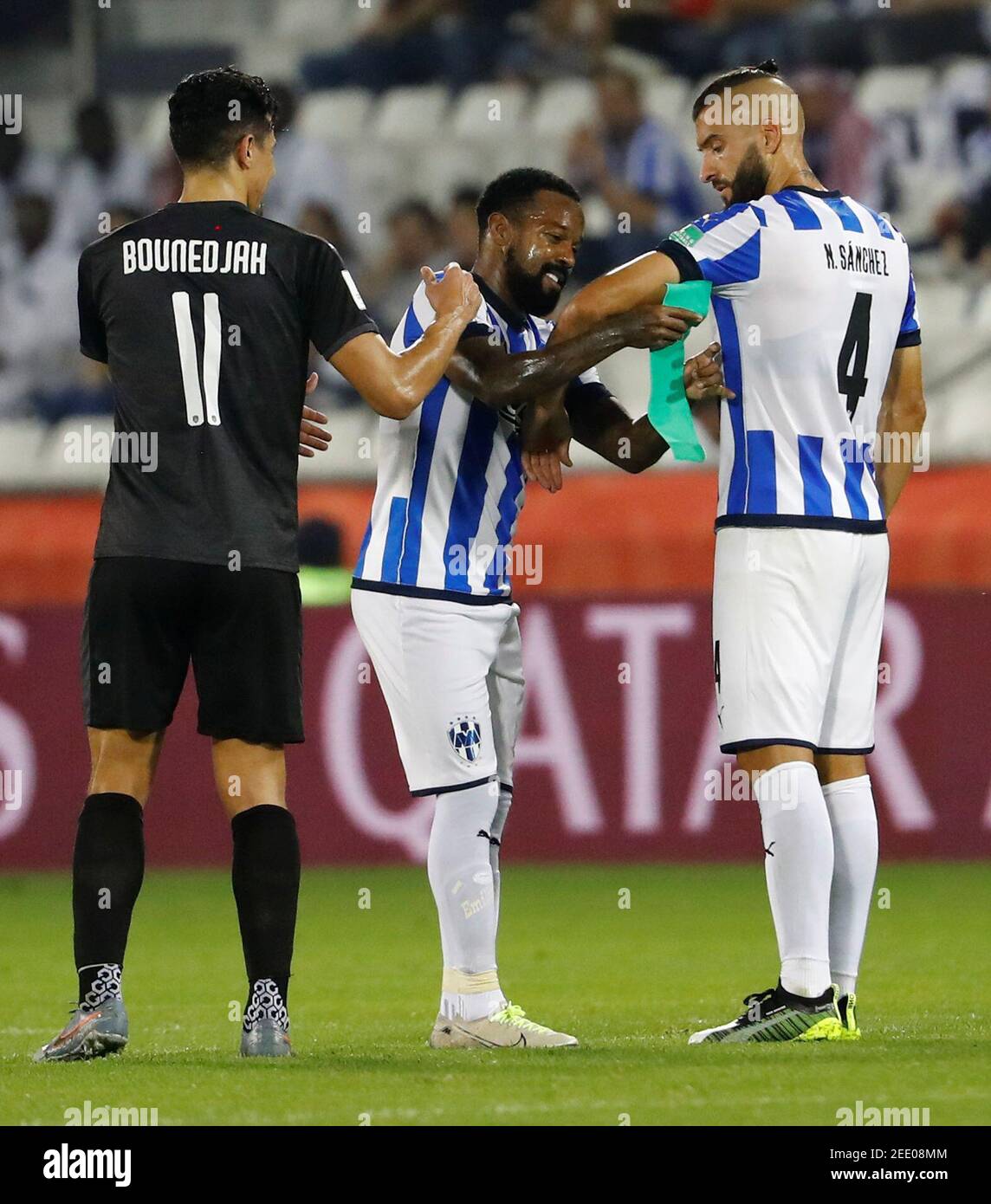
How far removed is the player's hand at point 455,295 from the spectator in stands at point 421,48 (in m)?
10.2

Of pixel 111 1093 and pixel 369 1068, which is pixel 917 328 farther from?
pixel 111 1093

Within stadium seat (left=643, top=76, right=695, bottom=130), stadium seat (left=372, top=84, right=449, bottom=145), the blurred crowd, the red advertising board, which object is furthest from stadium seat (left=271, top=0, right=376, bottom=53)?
Result: the red advertising board

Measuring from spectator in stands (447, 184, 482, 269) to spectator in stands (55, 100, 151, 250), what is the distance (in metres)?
2.11

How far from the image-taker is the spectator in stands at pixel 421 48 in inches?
585

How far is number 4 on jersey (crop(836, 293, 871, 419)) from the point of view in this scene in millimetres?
5074

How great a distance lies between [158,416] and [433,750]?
1.02 meters

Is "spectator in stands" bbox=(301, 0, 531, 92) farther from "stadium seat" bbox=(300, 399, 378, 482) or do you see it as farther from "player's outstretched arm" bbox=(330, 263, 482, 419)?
"player's outstretched arm" bbox=(330, 263, 482, 419)

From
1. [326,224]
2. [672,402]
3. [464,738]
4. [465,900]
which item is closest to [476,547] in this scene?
[464,738]

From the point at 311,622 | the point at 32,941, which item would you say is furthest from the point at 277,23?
the point at 32,941

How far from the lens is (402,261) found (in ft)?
44.9

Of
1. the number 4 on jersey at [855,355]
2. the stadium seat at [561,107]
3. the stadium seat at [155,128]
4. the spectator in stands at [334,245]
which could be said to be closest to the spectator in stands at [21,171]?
the stadium seat at [155,128]

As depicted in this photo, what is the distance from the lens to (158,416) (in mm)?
4777

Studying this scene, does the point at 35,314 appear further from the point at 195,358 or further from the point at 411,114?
the point at 195,358

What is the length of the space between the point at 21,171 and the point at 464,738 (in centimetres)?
1064
